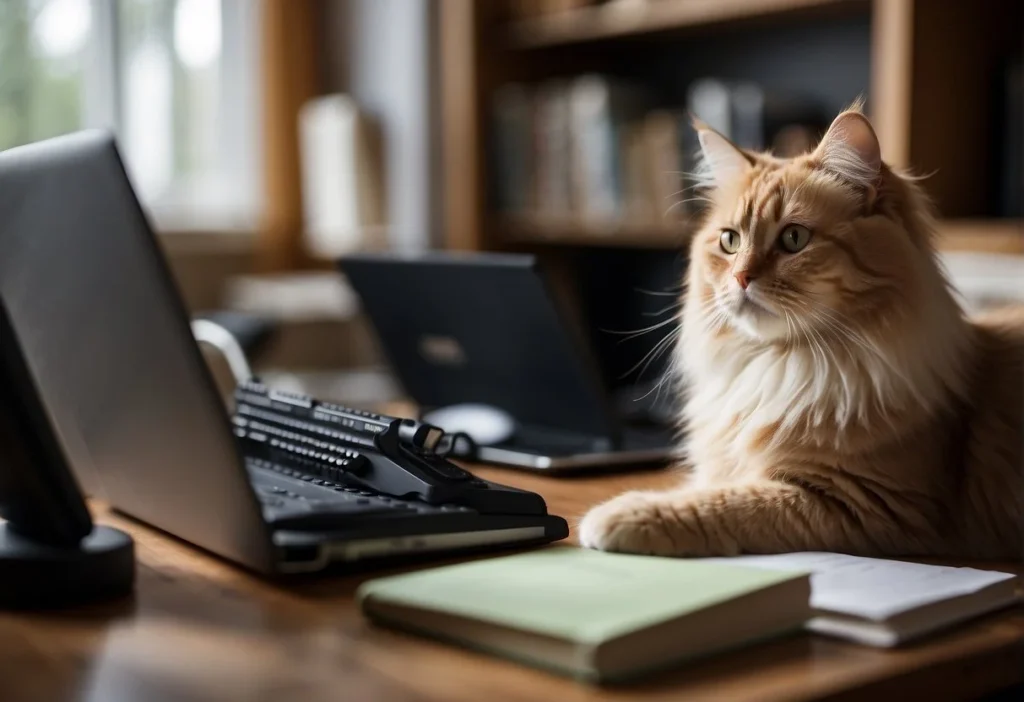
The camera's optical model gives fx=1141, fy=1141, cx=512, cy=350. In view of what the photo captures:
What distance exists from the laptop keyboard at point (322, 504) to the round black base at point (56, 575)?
0.13 metres

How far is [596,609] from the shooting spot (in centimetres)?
74

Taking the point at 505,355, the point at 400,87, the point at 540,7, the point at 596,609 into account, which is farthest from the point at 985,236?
the point at 400,87

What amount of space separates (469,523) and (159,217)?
2.92 meters

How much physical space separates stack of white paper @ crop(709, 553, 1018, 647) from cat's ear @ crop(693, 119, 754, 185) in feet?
1.46

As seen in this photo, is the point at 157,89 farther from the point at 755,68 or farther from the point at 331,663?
the point at 331,663

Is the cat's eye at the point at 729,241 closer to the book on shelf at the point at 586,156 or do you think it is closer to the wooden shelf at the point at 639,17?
the wooden shelf at the point at 639,17

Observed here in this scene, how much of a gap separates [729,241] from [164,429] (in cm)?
59

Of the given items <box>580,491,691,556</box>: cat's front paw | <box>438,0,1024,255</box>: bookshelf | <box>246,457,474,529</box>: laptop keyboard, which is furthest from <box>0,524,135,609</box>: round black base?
<box>438,0,1024,255</box>: bookshelf

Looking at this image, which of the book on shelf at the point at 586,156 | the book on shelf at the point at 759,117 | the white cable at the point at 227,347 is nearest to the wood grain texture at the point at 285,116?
the book on shelf at the point at 586,156

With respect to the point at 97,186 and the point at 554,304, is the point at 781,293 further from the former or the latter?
the point at 97,186

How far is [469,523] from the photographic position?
3.21 feet

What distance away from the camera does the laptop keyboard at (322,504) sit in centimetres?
92

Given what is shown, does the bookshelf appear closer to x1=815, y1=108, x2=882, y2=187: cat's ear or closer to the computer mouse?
x1=815, y1=108, x2=882, y2=187: cat's ear

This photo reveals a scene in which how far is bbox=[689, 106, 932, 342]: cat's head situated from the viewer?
106cm
